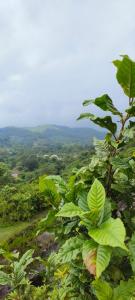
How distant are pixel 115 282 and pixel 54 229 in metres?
0.59

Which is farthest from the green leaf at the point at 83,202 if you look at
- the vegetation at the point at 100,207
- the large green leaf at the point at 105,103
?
the large green leaf at the point at 105,103

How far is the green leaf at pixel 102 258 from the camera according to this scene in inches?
71.7

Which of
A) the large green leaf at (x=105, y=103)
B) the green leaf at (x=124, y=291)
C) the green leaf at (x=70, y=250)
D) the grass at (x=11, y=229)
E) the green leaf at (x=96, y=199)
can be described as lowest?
the grass at (x=11, y=229)

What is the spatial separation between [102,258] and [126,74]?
1.21 m

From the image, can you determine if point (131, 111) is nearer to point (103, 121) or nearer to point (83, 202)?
point (103, 121)

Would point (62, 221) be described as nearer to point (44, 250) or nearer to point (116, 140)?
point (116, 140)

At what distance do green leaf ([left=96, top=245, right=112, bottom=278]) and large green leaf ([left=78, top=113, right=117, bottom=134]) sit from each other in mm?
930

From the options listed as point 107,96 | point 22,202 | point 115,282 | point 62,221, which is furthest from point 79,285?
point 22,202

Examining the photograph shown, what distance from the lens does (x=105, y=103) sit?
8.02ft

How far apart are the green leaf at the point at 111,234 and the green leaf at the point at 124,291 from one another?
50cm

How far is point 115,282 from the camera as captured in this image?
8.18 ft

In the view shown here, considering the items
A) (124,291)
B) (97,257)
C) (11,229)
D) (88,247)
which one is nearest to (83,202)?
(88,247)

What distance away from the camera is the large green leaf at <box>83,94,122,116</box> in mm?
2420

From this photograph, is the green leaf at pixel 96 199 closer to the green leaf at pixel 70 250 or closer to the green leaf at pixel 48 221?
the green leaf at pixel 70 250
